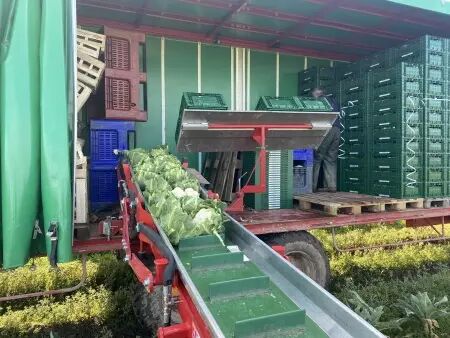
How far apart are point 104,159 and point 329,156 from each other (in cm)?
377

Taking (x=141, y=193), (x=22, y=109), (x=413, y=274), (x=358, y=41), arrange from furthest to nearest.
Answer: (x=358, y=41) → (x=413, y=274) → (x=141, y=193) → (x=22, y=109)

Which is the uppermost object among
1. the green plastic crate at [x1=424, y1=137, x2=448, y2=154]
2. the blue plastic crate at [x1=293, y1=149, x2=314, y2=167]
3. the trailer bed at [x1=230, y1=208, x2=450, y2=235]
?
the green plastic crate at [x1=424, y1=137, x2=448, y2=154]

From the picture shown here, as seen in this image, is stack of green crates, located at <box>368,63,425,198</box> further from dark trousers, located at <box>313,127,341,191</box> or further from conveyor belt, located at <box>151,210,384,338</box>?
conveyor belt, located at <box>151,210,384,338</box>

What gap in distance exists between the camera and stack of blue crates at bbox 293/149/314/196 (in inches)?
229

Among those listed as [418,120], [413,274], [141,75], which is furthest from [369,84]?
[141,75]

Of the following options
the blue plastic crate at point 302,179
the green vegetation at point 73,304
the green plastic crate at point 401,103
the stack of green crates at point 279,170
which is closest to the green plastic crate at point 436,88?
the green plastic crate at point 401,103

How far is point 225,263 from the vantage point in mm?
2074

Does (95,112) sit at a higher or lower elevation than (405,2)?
lower

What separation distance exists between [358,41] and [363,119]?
1.77 metres

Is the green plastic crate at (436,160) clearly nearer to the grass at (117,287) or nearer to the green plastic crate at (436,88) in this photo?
the green plastic crate at (436,88)

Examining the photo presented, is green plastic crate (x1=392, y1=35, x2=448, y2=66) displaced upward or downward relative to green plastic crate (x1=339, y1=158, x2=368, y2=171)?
upward

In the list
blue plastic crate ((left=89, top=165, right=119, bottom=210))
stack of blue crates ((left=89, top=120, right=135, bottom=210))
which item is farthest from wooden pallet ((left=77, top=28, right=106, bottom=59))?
blue plastic crate ((left=89, top=165, right=119, bottom=210))

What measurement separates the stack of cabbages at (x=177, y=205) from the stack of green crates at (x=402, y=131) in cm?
313

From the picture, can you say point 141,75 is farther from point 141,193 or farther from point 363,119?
point 363,119
